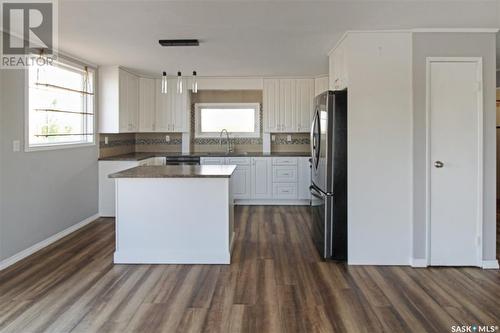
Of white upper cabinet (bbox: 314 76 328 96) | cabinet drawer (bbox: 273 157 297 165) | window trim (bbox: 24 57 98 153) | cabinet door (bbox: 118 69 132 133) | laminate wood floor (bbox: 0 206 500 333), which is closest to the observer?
laminate wood floor (bbox: 0 206 500 333)

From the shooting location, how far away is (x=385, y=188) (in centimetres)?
373

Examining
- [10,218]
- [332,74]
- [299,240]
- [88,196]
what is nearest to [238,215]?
[299,240]

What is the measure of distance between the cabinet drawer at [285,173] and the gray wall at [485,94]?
10.1 feet

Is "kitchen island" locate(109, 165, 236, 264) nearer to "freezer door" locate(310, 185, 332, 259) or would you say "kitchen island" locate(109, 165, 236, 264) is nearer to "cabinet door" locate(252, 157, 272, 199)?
"freezer door" locate(310, 185, 332, 259)

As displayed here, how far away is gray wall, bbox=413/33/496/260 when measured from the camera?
3.63 metres

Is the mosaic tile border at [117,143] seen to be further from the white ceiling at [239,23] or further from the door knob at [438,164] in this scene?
the door knob at [438,164]

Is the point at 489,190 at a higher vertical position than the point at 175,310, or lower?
higher

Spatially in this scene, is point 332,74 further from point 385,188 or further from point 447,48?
point 385,188

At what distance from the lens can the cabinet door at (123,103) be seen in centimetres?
575

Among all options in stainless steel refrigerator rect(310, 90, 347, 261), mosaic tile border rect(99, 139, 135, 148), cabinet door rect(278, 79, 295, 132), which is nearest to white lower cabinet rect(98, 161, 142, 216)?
mosaic tile border rect(99, 139, 135, 148)

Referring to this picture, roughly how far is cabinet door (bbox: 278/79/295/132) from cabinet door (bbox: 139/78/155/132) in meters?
2.27

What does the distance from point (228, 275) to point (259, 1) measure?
2322 millimetres

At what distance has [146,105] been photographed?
266 inches

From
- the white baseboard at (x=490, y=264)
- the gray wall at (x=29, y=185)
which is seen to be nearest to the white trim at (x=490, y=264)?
the white baseboard at (x=490, y=264)
